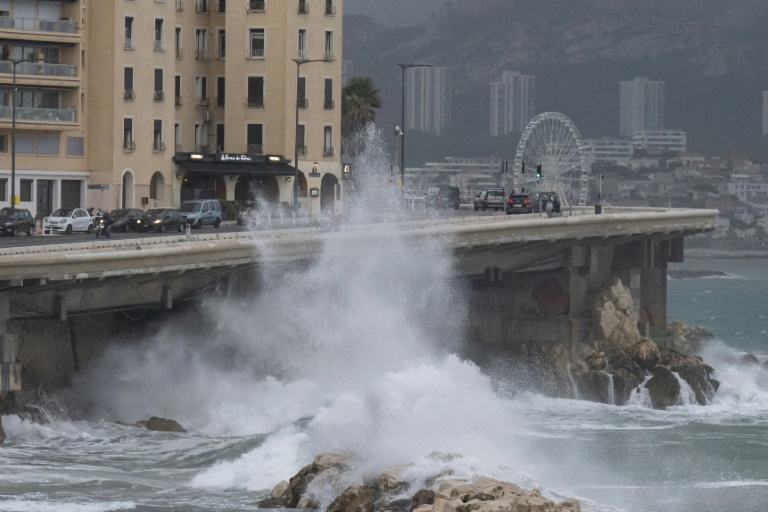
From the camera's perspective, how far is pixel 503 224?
218 feet

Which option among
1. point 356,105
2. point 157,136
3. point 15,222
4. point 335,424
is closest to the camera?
point 335,424

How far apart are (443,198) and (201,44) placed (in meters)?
17.9

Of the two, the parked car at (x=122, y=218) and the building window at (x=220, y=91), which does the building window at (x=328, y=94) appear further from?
the parked car at (x=122, y=218)

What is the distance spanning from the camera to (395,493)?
37.1 meters

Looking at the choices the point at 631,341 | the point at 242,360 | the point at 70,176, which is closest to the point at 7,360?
the point at 242,360

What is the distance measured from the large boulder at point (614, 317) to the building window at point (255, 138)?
30.3 meters

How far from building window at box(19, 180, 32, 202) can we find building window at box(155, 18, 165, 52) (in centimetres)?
1005

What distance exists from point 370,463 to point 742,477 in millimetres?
13432

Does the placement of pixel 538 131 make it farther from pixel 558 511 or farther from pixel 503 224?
pixel 558 511

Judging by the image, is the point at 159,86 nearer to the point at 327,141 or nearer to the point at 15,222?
the point at 327,141

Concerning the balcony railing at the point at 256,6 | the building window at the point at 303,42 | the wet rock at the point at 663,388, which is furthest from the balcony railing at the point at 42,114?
the wet rock at the point at 663,388

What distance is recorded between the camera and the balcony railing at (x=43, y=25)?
286ft

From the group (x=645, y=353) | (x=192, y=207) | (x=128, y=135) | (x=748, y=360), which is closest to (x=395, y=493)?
(x=645, y=353)

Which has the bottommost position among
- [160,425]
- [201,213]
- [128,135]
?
[160,425]
